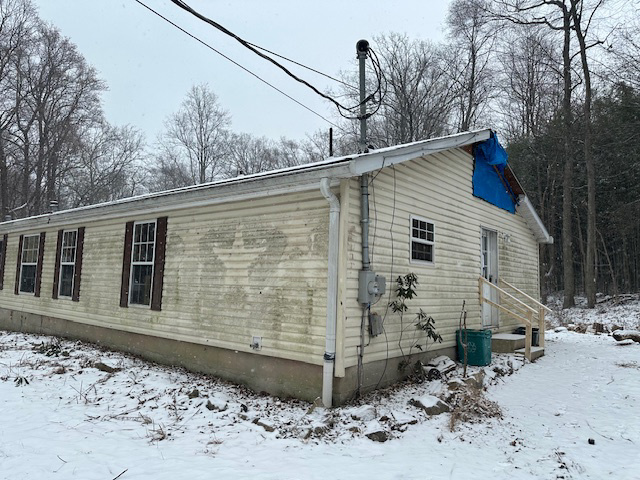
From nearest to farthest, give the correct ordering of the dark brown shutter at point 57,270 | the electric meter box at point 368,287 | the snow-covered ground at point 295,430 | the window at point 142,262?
the snow-covered ground at point 295,430
the electric meter box at point 368,287
the window at point 142,262
the dark brown shutter at point 57,270

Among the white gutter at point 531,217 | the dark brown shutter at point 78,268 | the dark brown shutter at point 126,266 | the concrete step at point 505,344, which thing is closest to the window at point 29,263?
the dark brown shutter at point 78,268

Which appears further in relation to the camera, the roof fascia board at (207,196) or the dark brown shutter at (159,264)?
the dark brown shutter at (159,264)

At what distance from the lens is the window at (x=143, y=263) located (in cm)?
824

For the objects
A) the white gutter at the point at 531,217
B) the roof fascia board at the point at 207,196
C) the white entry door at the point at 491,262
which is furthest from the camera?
the white gutter at the point at 531,217

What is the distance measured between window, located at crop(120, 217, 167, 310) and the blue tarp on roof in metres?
6.38

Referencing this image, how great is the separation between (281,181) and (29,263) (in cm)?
1002

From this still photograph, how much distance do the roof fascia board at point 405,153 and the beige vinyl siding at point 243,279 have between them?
859mm

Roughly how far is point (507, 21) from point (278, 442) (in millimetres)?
22723

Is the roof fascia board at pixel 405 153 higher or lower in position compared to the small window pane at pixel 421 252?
higher

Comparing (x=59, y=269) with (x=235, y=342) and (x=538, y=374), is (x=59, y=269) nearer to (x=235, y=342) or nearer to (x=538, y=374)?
(x=235, y=342)

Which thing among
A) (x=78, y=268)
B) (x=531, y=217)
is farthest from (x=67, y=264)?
(x=531, y=217)

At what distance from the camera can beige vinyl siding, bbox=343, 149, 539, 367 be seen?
5.84 metres

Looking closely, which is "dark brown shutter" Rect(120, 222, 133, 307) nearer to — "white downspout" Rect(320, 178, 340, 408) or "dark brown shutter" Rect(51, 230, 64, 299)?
"dark brown shutter" Rect(51, 230, 64, 299)

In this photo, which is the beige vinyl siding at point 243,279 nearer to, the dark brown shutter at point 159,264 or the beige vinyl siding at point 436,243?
the dark brown shutter at point 159,264
